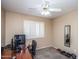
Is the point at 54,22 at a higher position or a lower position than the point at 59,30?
higher

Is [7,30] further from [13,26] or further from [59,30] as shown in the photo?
[59,30]

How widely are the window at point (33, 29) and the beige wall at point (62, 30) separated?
3.35 ft

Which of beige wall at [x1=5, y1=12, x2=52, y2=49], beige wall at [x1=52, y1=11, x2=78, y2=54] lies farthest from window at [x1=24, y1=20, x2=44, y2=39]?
beige wall at [x1=52, y1=11, x2=78, y2=54]

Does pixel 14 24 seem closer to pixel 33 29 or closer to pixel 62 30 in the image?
pixel 33 29

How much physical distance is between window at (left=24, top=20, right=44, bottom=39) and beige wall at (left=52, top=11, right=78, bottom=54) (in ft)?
3.35

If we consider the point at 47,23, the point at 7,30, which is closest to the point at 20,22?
the point at 7,30

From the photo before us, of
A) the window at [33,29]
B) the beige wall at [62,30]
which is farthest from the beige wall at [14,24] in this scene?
the beige wall at [62,30]

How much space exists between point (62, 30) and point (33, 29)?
1.87m

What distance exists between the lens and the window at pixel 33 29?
552 cm

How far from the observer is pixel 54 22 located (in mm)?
6844

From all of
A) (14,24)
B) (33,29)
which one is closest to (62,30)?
(33,29)

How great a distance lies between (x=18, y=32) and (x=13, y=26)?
0.44 m

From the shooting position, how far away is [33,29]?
5844 millimetres

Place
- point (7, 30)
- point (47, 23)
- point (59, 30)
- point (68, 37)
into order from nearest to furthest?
1. point (7, 30)
2. point (68, 37)
3. point (59, 30)
4. point (47, 23)
